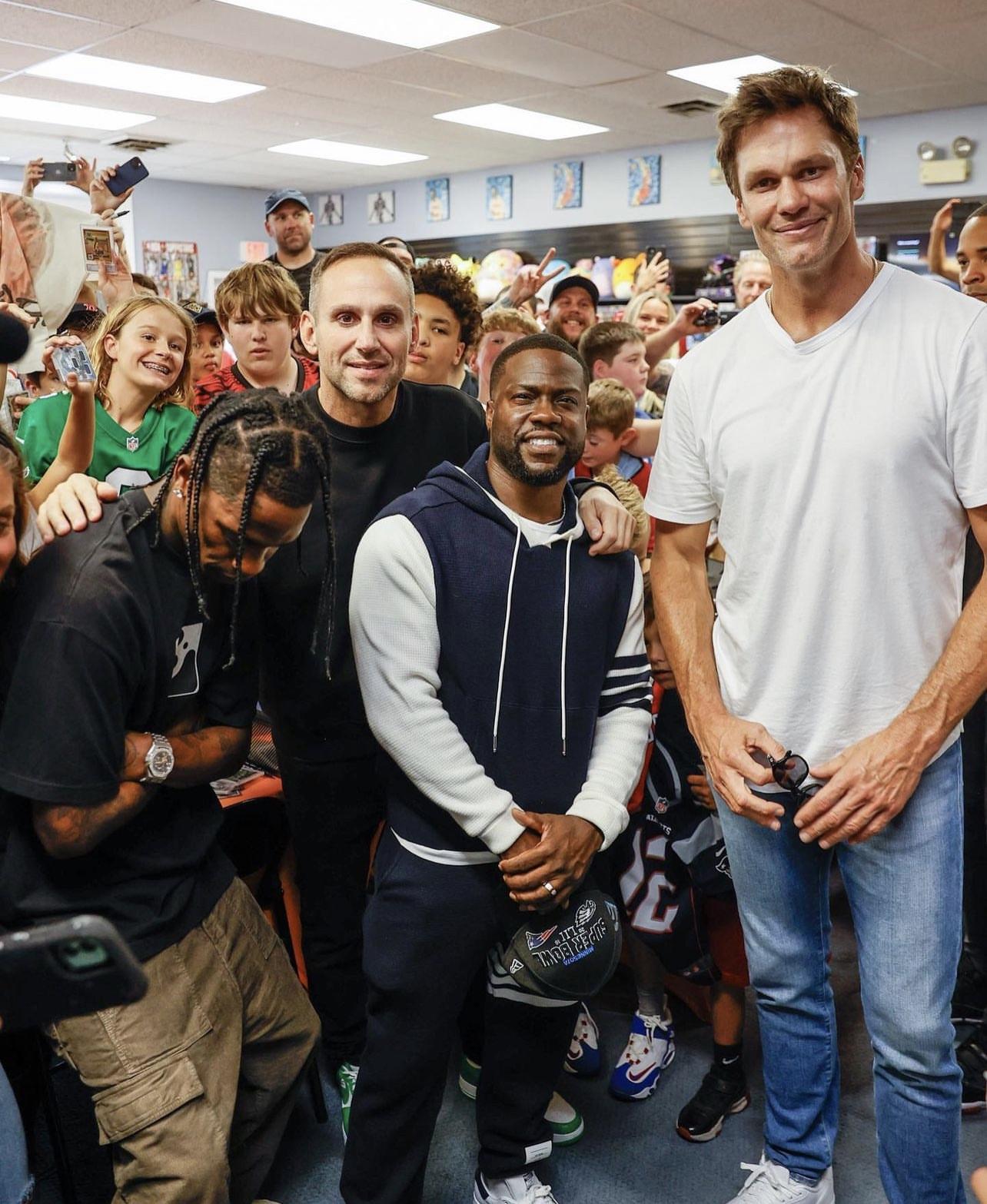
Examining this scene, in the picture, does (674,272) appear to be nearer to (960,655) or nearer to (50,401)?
(50,401)

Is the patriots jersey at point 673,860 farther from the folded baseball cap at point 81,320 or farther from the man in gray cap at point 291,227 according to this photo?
the man in gray cap at point 291,227

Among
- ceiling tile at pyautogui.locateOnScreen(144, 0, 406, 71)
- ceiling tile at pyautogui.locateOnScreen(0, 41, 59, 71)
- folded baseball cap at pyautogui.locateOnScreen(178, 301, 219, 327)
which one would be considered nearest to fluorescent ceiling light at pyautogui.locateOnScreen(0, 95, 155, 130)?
ceiling tile at pyautogui.locateOnScreen(0, 41, 59, 71)

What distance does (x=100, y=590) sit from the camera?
147cm

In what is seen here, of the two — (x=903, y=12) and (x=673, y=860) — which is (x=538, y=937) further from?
(x=903, y=12)

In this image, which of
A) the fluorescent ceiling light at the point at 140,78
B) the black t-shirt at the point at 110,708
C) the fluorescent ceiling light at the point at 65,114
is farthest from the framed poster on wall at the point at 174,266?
the black t-shirt at the point at 110,708

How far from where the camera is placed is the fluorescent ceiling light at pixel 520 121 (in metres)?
7.25

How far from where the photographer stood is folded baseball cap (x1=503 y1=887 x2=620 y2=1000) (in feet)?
5.58

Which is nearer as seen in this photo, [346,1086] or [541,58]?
[346,1086]

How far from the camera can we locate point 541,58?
228 inches

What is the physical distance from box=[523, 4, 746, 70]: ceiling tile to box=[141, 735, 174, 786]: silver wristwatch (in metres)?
4.49

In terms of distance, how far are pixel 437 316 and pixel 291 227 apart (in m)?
2.38

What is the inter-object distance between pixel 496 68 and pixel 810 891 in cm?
557

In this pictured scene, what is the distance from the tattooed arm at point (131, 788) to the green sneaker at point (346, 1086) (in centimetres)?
77

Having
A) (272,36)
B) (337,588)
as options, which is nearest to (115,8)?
(272,36)
